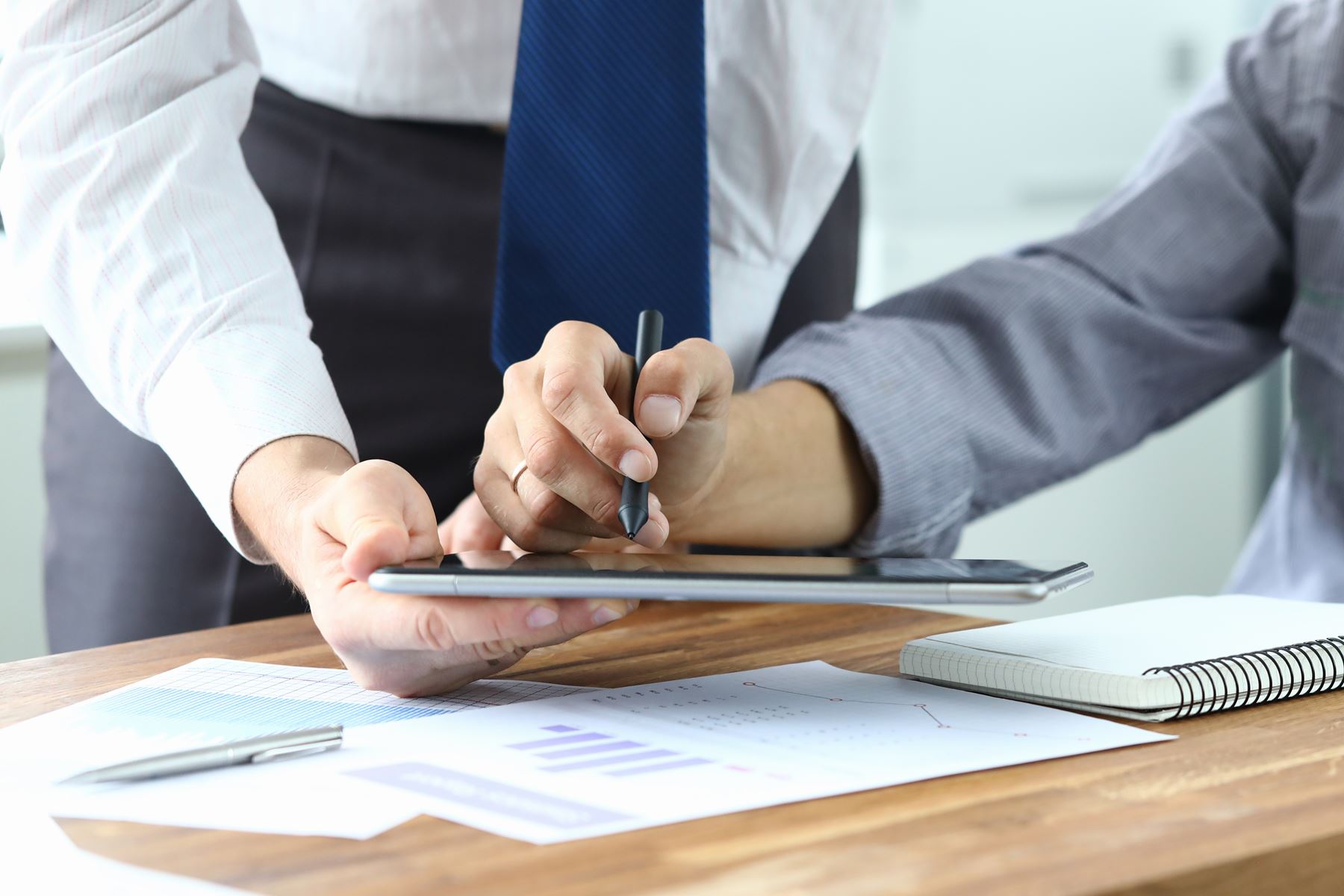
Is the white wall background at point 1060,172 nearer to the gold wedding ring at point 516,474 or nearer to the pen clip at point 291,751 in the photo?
the gold wedding ring at point 516,474

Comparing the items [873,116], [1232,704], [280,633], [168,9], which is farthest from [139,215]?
[873,116]

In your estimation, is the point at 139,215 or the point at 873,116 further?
the point at 873,116

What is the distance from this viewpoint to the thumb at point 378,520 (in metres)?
0.53

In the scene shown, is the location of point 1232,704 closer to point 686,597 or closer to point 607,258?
point 686,597

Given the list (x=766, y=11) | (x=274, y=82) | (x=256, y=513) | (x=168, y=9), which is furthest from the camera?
(x=274, y=82)

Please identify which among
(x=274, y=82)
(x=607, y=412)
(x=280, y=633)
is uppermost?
(x=274, y=82)

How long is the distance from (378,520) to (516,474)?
0.13m

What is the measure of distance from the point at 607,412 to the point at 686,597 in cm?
12

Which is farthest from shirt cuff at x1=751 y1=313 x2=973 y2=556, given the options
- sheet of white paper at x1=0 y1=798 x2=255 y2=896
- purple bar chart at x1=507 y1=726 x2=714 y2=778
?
sheet of white paper at x1=0 y1=798 x2=255 y2=896

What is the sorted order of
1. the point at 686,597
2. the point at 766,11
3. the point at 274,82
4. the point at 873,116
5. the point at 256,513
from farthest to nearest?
1. the point at 873,116
2. the point at 274,82
3. the point at 766,11
4. the point at 256,513
5. the point at 686,597

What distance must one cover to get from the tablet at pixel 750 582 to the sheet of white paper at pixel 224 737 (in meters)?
0.08

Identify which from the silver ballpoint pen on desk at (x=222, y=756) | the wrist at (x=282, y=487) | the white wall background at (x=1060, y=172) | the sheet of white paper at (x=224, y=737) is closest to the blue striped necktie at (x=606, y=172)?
the wrist at (x=282, y=487)

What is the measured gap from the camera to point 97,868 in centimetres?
39

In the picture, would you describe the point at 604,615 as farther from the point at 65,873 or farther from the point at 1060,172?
the point at 1060,172
